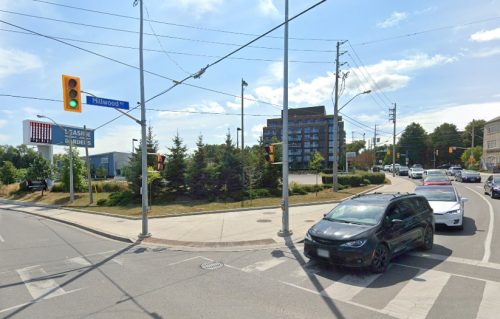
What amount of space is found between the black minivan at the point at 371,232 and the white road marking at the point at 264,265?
0.89 m

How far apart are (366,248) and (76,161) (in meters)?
30.2

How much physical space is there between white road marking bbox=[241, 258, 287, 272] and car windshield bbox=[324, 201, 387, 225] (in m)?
1.67

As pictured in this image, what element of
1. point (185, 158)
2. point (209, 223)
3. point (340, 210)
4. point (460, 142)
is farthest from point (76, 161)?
point (460, 142)

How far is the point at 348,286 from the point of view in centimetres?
581

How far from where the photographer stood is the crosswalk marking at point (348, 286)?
17.7ft

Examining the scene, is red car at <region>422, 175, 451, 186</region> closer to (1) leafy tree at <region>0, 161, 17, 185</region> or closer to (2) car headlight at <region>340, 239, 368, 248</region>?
(2) car headlight at <region>340, 239, 368, 248</region>

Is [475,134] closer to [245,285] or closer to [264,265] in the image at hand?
[264,265]

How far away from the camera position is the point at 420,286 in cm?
567

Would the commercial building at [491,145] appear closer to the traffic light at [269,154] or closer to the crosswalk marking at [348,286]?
the traffic light at [269,154]

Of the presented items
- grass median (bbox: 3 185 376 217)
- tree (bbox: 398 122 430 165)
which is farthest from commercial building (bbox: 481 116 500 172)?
grass median (bbox: 3 185 376 217)

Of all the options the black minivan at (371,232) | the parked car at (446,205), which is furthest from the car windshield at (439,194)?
the black minivan at (371,232)

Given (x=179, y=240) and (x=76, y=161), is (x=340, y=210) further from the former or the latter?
(x=76, y=161)

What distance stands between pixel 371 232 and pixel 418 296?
1554 mm

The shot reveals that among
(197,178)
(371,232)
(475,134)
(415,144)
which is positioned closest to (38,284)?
(371,232)
